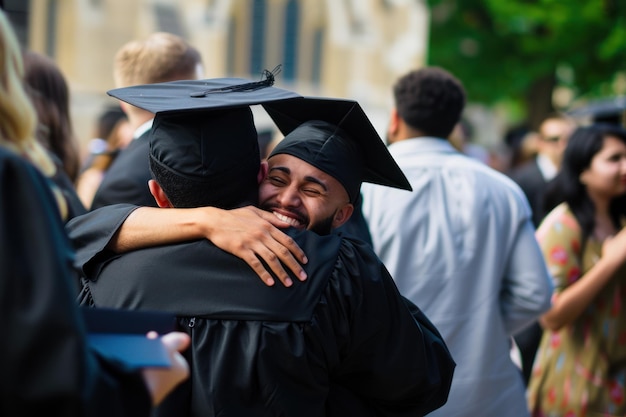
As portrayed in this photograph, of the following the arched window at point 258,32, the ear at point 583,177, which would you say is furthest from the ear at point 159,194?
the arched window at point 258,32

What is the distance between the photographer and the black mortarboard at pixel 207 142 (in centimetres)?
247

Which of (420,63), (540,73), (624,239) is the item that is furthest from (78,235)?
(420,63)

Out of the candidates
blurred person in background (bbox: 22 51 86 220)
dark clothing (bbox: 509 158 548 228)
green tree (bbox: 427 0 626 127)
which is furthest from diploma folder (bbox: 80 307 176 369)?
green tree (bbox: 427 0 626 127)

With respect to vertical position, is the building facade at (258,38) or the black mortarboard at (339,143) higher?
the black mortarboard at (339,143)

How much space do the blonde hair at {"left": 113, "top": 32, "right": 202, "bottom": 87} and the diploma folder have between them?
2375 millimetres

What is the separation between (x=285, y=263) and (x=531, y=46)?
20.2 meters

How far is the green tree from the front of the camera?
783 inches

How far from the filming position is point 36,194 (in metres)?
1.67

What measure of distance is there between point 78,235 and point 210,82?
0.57 meters

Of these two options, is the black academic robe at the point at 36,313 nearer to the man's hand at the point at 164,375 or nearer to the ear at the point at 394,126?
the man's hand at the point at 164,375

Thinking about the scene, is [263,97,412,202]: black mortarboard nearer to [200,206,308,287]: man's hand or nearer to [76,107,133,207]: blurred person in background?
[200,206,308,287]: man's hand

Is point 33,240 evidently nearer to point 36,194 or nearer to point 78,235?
point 36,194

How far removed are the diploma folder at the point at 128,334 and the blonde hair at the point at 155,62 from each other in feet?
7.79

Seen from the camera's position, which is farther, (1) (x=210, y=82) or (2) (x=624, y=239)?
Result: (2) (x=624, y=239)
